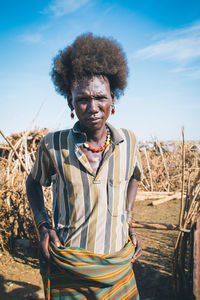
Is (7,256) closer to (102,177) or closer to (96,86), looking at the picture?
(102,177)

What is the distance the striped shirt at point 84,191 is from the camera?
134 cm

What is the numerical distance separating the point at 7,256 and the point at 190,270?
3086 mm

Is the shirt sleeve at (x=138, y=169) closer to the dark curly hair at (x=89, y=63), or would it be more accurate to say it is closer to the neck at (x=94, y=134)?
the neck at (x=94, y=134)

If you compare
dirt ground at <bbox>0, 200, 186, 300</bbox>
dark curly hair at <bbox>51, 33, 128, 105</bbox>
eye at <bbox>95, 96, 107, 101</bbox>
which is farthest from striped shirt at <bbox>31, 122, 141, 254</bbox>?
dirt ground at <bbox>0, 200, 186, 300</bbox>

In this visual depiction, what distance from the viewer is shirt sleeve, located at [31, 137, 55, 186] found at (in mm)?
1488

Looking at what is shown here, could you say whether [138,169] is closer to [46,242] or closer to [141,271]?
[46,242]

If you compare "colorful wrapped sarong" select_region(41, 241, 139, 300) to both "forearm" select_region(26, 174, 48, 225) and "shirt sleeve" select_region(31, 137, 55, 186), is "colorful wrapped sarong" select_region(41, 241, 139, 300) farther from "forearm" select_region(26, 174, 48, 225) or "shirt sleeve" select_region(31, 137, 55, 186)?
"shirt sleeve" select_region(31, 137, 55, 186)

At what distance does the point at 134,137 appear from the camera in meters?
1.70

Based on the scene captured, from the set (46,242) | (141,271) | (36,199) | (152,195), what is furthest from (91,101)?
(152,195)

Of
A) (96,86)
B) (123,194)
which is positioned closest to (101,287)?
(123,194)

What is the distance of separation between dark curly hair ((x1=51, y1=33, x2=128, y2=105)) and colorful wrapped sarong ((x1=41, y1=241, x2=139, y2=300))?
0.99m

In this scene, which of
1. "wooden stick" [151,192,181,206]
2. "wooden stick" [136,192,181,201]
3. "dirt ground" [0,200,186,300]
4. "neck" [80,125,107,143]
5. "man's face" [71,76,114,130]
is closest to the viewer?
"man's face" [71,76,114,130]

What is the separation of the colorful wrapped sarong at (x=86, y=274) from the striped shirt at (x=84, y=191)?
0.06 meters

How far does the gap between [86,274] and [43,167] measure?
2.27 feet
